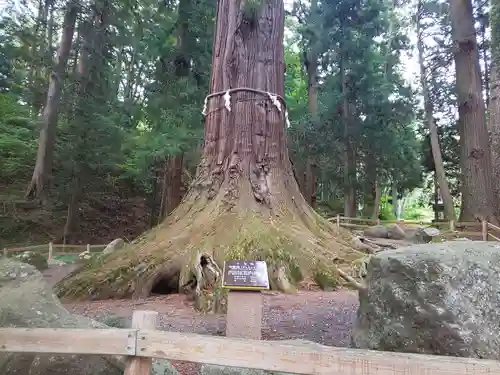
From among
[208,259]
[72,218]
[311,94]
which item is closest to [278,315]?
[208,259]

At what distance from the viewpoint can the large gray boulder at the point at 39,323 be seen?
2.95m

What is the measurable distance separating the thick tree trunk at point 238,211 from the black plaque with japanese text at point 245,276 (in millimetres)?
1255

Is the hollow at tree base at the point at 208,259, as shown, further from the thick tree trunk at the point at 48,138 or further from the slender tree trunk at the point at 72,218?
the thick tree trunk at the point at 48,138

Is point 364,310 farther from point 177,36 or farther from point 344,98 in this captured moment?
point 344,98

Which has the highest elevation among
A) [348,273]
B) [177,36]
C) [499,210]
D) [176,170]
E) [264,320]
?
[177,36]

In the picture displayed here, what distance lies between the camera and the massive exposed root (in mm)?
5504

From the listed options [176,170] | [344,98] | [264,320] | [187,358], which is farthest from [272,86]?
[344,98]

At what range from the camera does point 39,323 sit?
10.2 ft

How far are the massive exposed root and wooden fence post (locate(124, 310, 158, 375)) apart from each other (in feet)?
8.17

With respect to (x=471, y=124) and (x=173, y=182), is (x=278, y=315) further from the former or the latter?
(x=471, y=124)

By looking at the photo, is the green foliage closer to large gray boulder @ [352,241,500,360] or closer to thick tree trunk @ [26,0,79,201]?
thick tree trunk @ [26,0,79,201]

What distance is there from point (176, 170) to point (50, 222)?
24.9 ft

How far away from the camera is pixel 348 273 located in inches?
229

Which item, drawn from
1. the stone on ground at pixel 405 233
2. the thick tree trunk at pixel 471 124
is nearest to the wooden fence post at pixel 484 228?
the thick tree trunk at pixel 471 124
